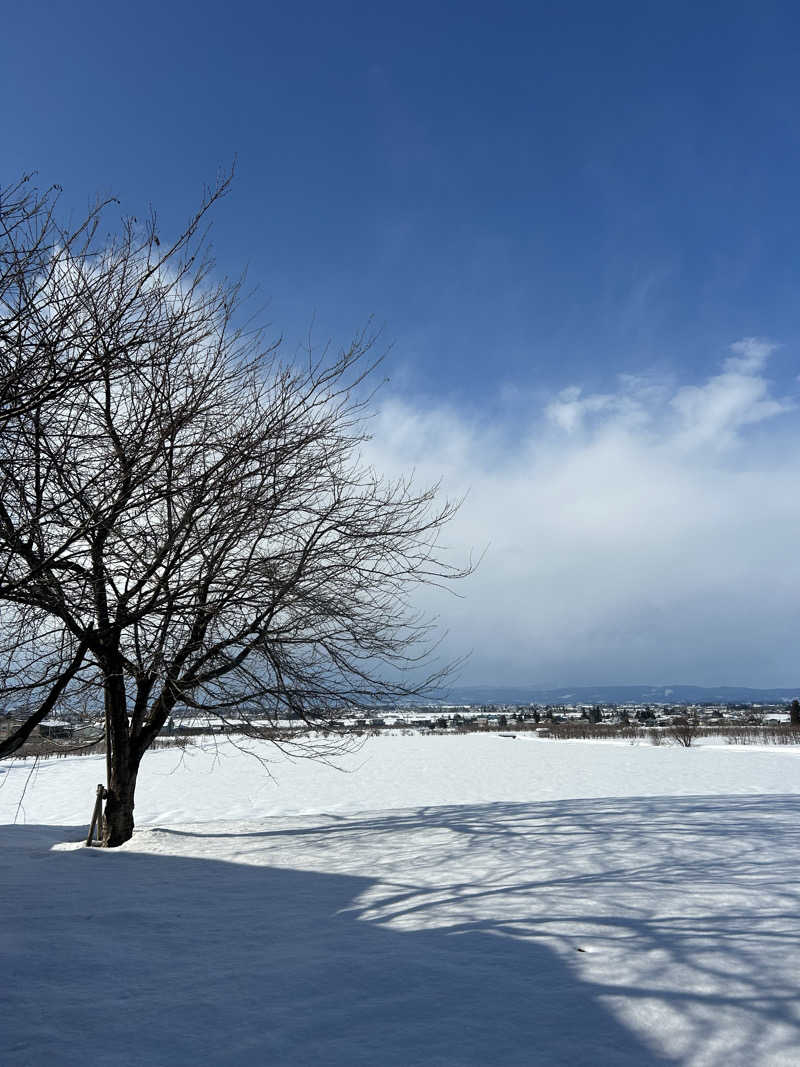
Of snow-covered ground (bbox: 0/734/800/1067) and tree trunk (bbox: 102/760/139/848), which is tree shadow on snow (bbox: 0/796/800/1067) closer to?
snow-covered ground (bbox: 0/734/800/1067)

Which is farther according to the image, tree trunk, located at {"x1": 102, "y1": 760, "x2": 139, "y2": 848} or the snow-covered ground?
tree trunk, located at {"x1": 102, "y1": 760, "x2": 139, "y2": 848}

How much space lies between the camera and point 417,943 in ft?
13.1

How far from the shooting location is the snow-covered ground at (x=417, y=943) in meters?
2.80

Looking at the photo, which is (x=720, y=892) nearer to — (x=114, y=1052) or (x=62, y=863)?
(x=114, y=1052)

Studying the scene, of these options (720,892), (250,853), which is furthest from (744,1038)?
(250,853)

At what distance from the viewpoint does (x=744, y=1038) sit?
2797 millimetres

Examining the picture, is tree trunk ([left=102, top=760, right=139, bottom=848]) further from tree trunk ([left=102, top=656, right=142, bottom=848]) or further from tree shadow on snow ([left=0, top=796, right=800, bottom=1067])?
tree shadow on snow ([left=0, top=796, right=800, bottom=1067])

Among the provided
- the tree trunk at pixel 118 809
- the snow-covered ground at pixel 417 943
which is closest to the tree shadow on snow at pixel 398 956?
the snow-covered ground at pixel 417 943

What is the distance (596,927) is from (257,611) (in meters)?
4.34

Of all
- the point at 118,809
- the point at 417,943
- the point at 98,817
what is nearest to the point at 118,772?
the point at 118,809

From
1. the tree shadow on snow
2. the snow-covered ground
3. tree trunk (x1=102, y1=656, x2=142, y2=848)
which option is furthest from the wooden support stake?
the tree shadow on snow

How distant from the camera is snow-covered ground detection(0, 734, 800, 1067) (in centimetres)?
280

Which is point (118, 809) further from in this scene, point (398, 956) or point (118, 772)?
point (398, 956)

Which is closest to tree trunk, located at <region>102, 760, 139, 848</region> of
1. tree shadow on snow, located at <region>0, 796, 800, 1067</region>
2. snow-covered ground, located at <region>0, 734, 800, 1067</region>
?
snow-covered ground, located at <region>0, 734, 800, 1067</region>
